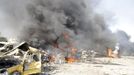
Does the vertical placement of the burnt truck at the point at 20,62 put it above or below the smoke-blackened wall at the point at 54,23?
below

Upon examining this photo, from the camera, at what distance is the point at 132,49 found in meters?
43.7

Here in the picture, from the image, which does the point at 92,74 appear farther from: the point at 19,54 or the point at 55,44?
the point at 55,44

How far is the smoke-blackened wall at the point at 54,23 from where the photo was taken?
32.8m

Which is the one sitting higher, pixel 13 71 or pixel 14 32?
pixel 14 32

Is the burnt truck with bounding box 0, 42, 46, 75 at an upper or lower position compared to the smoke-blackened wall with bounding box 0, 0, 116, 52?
lower

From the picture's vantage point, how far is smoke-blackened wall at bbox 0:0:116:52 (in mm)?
32781

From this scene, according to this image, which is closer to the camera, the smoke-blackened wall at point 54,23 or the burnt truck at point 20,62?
the burnt truck at point 20,62

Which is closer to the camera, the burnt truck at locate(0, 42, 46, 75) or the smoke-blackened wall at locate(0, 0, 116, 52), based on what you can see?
the burnt truck at locate(0, 42, 46, 75)

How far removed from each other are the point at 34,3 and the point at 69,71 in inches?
694

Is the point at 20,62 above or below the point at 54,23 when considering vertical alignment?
below

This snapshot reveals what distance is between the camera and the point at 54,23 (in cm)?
3288

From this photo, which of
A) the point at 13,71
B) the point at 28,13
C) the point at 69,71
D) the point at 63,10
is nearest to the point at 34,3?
the point at 28,13

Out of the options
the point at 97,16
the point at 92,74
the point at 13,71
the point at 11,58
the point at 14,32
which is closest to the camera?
the point at 13,71

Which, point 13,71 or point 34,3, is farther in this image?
point 34,3
